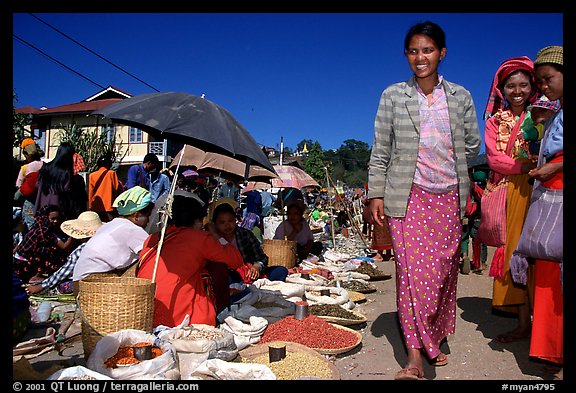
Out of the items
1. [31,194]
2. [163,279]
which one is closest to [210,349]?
[163,279]

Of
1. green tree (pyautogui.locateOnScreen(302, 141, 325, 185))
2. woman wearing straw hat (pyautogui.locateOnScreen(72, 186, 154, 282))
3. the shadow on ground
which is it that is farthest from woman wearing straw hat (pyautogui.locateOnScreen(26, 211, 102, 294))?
green tree (pyautogui.locateOnScreen(302, 141, 325, 185))

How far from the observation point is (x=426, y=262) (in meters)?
3.20

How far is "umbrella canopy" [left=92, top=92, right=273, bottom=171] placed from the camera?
3.63 meters

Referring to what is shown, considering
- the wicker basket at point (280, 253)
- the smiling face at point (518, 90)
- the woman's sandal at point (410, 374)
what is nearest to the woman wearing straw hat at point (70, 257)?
the wicker basket at point (280, 253)

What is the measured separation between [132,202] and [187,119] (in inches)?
44.5

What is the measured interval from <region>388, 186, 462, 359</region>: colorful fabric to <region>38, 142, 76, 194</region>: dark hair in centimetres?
521

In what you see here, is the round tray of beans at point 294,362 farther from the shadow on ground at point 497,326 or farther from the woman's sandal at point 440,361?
the shadow on ground at point 497,326

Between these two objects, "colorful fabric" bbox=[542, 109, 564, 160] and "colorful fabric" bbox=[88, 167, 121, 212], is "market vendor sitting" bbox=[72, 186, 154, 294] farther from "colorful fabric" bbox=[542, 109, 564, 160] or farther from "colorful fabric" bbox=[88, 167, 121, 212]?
"colorful fabric" bbox=[88, 167, 121, 212]

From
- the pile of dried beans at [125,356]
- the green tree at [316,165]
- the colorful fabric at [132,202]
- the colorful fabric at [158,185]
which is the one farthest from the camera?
the green tree at [316,165]

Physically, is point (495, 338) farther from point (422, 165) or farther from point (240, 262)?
point (240, 262)

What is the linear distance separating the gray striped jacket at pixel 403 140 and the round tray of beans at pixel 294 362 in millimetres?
1134

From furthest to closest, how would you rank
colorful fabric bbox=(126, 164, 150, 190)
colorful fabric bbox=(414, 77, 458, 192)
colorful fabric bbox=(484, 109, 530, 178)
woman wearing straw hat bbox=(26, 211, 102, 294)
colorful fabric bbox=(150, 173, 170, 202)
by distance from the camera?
colorful fabric bbox=(150, 173, 170, 202), colorful fabric bbox=(126, 164, 150, 190), woman wearing straw hat bbox=(26, 211, 102, 294), colorful fabric bbox=(484, 109, 530, 178), colorful fabric bbox=(414, 77, 458, 192)

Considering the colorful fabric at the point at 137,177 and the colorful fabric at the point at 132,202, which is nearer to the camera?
the colorful fabric at the point at 132,202

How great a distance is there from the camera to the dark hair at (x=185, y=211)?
3.89 metres
